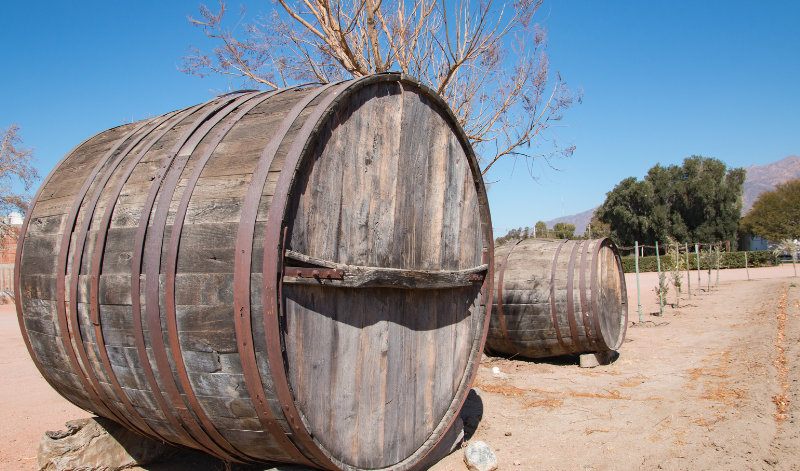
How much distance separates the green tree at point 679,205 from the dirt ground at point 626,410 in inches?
1505

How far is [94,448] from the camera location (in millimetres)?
3172

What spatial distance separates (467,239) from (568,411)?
2.38 meters

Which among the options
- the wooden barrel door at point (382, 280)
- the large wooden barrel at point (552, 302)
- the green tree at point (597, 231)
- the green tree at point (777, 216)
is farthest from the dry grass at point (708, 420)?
the green tree at point (777, 216)

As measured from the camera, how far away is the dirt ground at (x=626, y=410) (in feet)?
12.0

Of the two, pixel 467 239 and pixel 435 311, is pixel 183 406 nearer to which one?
pixel 435 311

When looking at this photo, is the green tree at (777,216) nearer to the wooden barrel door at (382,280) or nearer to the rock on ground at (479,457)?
the rock on ground at (479,457)

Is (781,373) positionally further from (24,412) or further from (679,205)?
(679,205)

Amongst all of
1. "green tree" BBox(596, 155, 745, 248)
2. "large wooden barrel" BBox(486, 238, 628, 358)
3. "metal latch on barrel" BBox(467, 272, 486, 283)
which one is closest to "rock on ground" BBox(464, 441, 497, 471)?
"metal latch on barrel" BBox(467, 272, 486, 283)

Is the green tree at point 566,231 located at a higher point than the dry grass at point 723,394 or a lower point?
higher

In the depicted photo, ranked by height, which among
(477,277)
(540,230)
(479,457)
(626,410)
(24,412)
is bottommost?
(626,410)

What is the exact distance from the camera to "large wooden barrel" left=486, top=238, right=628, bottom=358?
6.26 m

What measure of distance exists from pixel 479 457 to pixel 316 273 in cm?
216

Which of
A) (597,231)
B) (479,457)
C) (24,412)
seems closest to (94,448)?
(24,412)

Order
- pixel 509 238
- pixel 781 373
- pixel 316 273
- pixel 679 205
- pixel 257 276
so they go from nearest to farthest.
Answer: pixel 257 276 → pixel 316 273 → pixel 781 373 → pixel 509 238 → pixel 679 205
